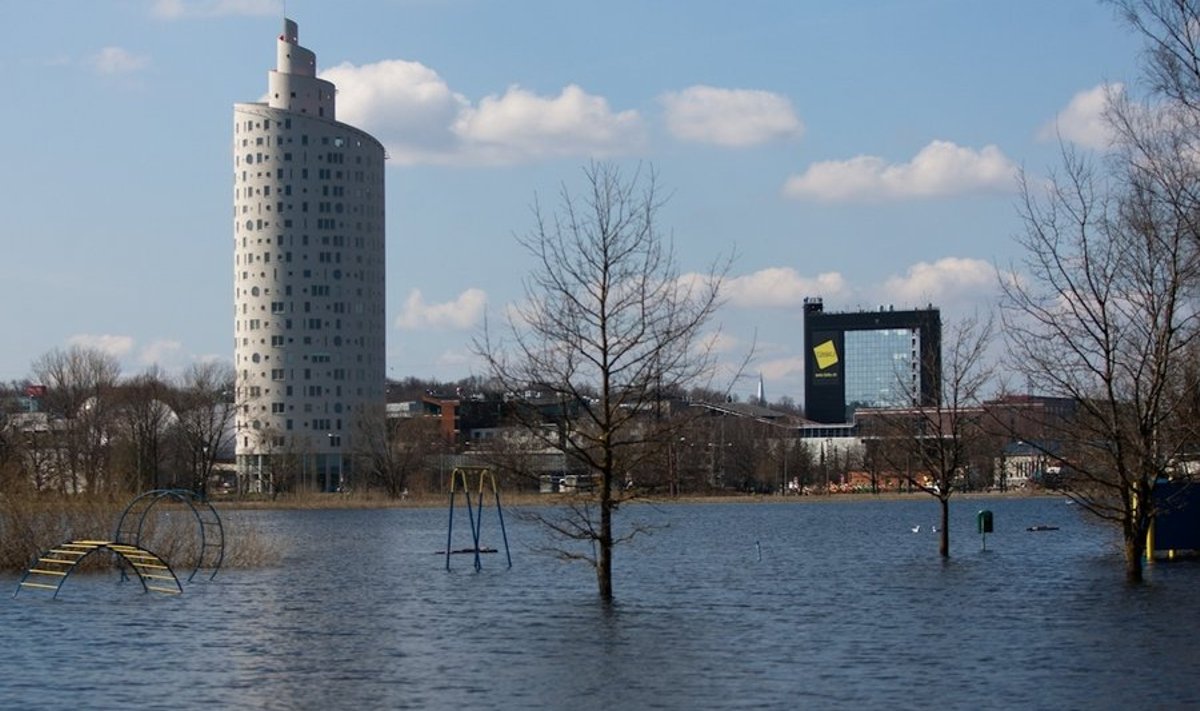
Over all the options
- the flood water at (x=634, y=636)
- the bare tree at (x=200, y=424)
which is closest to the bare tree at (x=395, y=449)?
the bare tree at (x=200, y=424)

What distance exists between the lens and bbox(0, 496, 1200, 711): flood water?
23.9m

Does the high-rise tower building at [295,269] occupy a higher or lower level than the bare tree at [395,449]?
higher

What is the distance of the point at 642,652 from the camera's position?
93.9ft

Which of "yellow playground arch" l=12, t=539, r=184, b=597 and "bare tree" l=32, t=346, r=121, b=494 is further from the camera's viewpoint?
"bare tree" l=32, t=346, r=121, b=494

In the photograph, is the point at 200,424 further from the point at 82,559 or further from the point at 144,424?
the point at 82,559

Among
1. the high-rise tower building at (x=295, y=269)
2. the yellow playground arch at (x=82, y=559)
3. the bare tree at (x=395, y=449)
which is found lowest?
the yellow playground arch at (x=82, y=559)

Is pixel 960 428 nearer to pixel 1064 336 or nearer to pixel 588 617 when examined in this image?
pixel 1064 336

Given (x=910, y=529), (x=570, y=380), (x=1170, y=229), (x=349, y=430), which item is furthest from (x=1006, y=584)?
(x=349, y=430)

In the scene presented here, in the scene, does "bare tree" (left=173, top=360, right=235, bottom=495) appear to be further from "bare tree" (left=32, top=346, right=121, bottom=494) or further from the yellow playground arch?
the yellow playground arch

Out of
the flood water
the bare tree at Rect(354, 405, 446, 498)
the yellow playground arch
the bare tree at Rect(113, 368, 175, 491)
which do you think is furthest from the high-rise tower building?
the yellow playground arch

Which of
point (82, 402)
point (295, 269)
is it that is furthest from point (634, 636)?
point (295, 269)

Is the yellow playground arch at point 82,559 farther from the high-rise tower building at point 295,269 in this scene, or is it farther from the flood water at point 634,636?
the high-rise tower building at point 295,269

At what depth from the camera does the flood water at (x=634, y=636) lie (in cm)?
2394

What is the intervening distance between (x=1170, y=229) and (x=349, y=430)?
548 ft
